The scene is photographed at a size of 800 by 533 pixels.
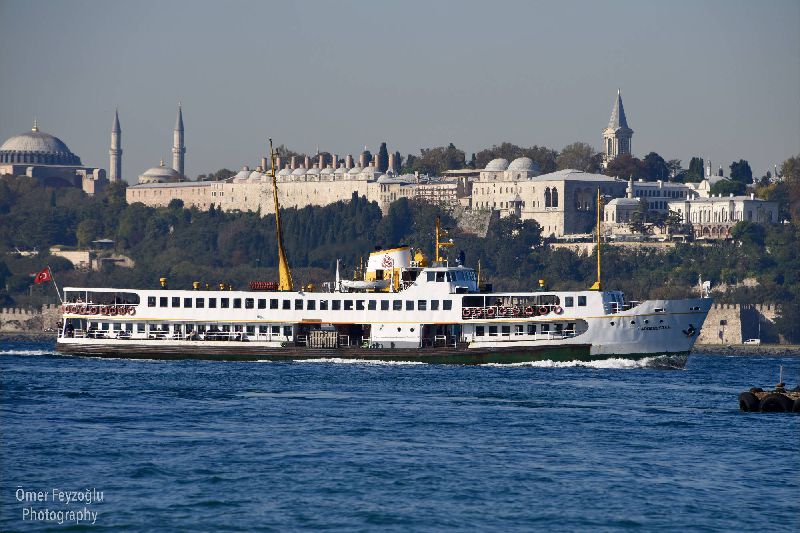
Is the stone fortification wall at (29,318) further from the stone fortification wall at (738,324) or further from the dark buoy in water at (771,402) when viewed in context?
the dark buoy in water at (771,402)

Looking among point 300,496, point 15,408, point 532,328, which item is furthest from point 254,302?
point 300,496

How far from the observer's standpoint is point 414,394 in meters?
68.4

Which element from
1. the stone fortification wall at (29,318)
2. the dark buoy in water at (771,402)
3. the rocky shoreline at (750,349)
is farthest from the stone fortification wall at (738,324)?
the dark buoy in water at (771,402)

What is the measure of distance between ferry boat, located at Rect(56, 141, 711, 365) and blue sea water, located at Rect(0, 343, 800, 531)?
22.7 ft

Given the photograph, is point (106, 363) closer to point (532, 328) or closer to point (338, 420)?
point (532, 328)

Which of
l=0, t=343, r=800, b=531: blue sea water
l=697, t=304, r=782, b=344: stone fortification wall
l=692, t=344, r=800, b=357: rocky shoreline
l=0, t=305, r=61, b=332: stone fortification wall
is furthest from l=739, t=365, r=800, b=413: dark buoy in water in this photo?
l=0, t=305, r=61, b=332: stone fortification wall

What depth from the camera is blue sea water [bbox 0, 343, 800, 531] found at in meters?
44.9

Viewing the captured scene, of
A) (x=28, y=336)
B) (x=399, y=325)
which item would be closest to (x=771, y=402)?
(x=399, y=325)

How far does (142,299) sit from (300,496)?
40.9m

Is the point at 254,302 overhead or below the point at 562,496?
overhead

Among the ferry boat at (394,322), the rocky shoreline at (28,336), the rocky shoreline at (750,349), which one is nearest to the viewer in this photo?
the ferry boat at (394,322)

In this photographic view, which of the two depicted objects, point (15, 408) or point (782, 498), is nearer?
point (782, 498)

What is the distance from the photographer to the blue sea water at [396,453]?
4491 cm

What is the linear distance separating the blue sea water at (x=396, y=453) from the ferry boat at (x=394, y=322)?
691 cm
